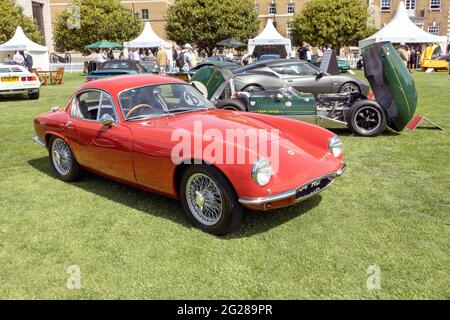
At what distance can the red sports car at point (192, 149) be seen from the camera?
376 centimetres

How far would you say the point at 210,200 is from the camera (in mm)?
3963

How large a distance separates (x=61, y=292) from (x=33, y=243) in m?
1.02

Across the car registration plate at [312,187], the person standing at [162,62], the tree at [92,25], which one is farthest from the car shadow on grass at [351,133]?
the tree at [92,25]

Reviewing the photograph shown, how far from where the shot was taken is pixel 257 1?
63.9m

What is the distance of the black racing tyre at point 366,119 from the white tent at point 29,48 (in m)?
25.7

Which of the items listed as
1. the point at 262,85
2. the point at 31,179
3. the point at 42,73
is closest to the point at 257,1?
the point at 42,73

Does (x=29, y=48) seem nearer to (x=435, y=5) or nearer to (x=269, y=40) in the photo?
(x=269, y=40)

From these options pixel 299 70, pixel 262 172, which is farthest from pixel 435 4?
pixel 262 172

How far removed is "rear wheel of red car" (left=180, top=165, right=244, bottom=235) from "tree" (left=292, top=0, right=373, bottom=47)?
43.8m

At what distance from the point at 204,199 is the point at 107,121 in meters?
1.55

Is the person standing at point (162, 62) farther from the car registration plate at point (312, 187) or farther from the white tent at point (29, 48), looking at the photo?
the car registration plate at point (312, 187)
